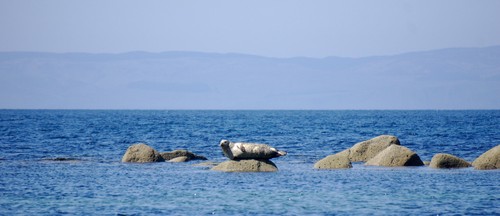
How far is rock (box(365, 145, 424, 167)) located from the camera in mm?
43406

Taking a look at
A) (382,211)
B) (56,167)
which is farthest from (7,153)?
(382,211)

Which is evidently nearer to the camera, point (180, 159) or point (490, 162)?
point (490, 162)

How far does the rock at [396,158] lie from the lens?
142 feet

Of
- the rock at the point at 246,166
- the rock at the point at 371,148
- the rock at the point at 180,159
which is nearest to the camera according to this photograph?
the rock at the point at 246,166

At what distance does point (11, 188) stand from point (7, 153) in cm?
2236

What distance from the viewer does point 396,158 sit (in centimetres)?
4347

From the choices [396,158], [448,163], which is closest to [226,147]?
[396,158]

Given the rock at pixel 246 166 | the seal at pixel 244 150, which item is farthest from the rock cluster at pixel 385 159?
the rock at pixel 246 166

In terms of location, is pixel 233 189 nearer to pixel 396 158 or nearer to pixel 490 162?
pixel 396 158

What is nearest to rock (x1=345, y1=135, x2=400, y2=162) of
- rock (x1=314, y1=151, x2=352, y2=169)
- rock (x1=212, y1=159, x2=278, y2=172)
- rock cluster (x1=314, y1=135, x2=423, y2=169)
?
rock cluster (x1=314, y1=135, x2=423, y2=169)

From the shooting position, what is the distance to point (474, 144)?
213 ft

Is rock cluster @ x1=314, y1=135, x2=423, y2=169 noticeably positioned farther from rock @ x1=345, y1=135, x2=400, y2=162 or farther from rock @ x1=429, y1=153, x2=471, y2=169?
rock @ x1=429, y1=153, x2=471, y2=169

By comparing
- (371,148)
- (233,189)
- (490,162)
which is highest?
(371,148)

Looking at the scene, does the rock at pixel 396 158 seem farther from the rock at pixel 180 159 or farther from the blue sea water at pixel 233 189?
the rock at pixel 180 159
